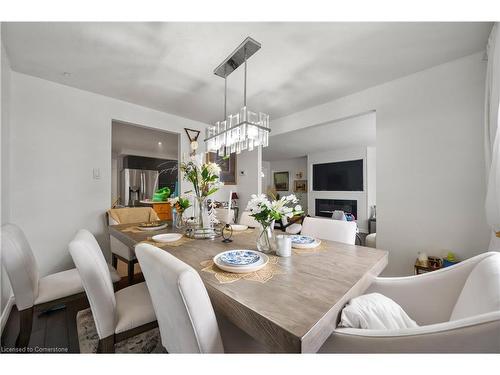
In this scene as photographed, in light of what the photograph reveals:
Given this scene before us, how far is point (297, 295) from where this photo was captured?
737mm

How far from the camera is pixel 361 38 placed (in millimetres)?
1499

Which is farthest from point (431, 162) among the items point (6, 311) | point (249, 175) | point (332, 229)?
point (6, 311)

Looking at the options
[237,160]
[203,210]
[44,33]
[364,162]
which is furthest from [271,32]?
[364,162]

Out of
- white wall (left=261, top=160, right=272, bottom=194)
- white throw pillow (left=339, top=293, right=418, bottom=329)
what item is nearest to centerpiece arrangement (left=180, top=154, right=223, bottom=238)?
white throw pillow (left=339, top=293, right=418, bottom=329)

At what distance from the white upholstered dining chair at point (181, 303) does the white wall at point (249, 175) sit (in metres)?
3.00

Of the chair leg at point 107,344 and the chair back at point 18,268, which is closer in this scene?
the chair leg at point 107,344

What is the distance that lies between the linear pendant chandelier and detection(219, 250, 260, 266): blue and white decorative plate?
965mm

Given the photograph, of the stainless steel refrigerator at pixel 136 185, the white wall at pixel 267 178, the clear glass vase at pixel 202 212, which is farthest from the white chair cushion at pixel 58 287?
the white wall at pixel 267 178

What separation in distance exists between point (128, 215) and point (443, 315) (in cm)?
292

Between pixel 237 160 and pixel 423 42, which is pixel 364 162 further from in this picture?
pixel 423 42

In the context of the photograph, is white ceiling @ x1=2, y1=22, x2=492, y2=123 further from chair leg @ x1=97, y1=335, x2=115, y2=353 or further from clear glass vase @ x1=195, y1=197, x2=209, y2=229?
chair leg @ x1=97, y1=335, x2=115, y2=353

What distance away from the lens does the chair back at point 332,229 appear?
5.41 feet

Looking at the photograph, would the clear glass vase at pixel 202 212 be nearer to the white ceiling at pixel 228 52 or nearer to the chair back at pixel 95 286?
the chair back at pixel 95 286

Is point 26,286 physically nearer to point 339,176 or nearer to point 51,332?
point 51,332
